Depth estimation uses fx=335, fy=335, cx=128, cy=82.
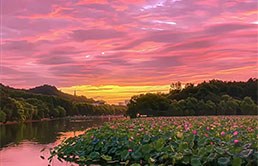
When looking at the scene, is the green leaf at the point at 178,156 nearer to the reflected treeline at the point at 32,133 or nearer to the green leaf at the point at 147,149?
the green leaf at the point at 147,149

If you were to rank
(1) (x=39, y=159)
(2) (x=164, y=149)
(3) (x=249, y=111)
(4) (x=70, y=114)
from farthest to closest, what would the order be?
1. (4) (x=70, y=114)
2. (3) (x=249, y=111)
3. (1) (x=39, y=159)
4. (2) (x=164, y=149)

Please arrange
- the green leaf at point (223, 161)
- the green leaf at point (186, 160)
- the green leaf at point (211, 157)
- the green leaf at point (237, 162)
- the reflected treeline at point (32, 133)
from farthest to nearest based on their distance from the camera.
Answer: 1. the reflected treeline at point (32, 133)
2. the green leaf at point (186, 160)
3. the green leaf at point (211, 157)
4. the green leaf at point (223, 161)
5. the green leaf at point (237, 162)

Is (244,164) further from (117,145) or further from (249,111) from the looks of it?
(249,111)

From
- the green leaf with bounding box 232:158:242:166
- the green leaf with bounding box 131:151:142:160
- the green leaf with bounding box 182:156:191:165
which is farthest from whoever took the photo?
the green leaf with bounding box 131:151:142:160

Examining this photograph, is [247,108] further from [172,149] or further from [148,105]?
[172,149]

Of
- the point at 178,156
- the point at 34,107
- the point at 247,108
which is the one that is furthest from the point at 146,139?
the point at 34,107

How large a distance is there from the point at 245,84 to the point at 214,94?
9.83 meters

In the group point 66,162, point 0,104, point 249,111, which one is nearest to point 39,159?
point 66,162

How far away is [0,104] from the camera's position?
64188 mm

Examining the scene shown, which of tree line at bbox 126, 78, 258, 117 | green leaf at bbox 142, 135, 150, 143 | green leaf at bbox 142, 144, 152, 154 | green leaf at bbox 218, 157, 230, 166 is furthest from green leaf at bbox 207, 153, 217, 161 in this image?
tree line at bbox 126, 78, 258, 117

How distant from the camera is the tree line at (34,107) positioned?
220ft

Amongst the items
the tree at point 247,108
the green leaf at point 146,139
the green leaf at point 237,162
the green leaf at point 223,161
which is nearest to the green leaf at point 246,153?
the green leaf at point 237,162

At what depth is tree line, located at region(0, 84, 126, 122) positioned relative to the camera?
66938 mm

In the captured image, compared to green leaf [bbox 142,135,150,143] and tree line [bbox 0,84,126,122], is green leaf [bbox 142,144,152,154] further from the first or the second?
tree line [bbox 0,84,126,122]
